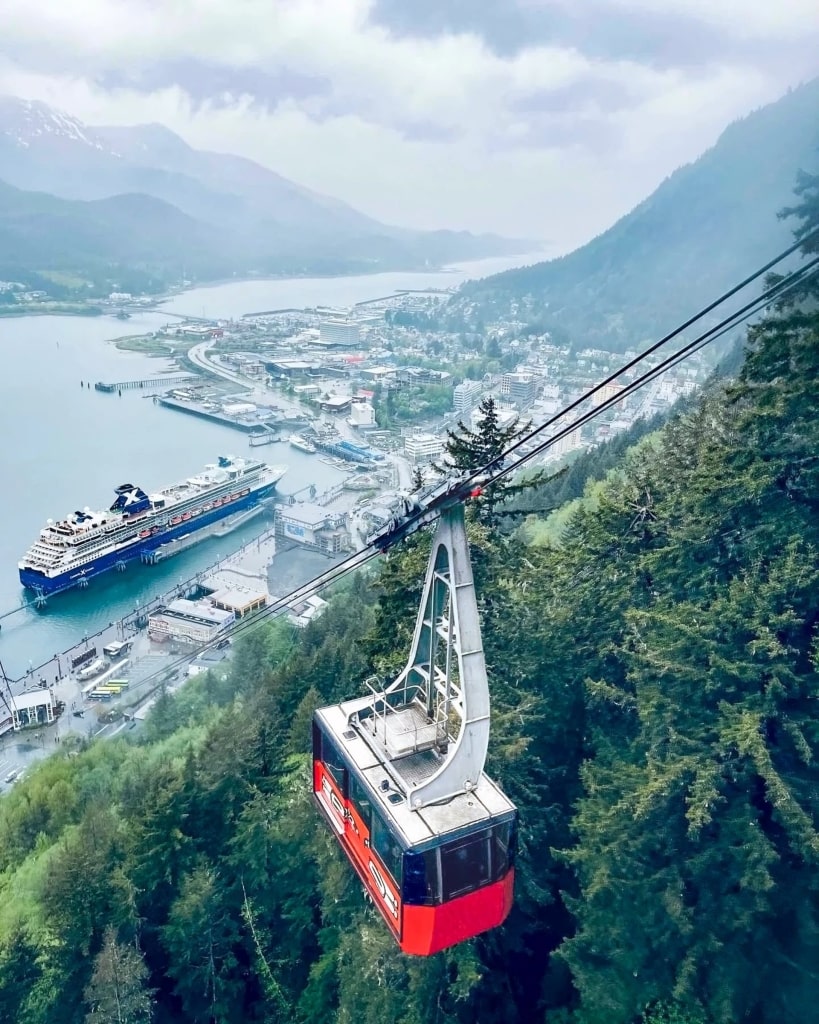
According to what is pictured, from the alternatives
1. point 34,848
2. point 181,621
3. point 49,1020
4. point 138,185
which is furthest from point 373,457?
point 138,185

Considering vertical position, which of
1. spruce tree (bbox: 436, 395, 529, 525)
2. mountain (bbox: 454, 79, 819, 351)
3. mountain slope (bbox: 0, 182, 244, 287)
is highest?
mountain slope (bbox: 0, 182, 244, 287)

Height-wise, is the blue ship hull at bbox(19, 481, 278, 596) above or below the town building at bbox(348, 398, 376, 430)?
below

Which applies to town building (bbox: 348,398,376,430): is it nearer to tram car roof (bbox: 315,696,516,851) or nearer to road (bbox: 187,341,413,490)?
road (bbox: 187,341,413,490)

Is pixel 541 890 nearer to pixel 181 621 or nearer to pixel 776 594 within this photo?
pixel 776 594

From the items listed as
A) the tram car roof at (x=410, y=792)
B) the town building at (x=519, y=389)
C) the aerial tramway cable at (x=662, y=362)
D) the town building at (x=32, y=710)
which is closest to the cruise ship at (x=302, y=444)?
the town building at (x=519, y=389)

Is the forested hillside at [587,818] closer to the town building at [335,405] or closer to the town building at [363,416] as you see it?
the town building at [363,416]

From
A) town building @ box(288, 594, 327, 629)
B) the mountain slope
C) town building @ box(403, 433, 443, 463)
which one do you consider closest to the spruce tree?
town building @ box(288, 594, 327, 629)
